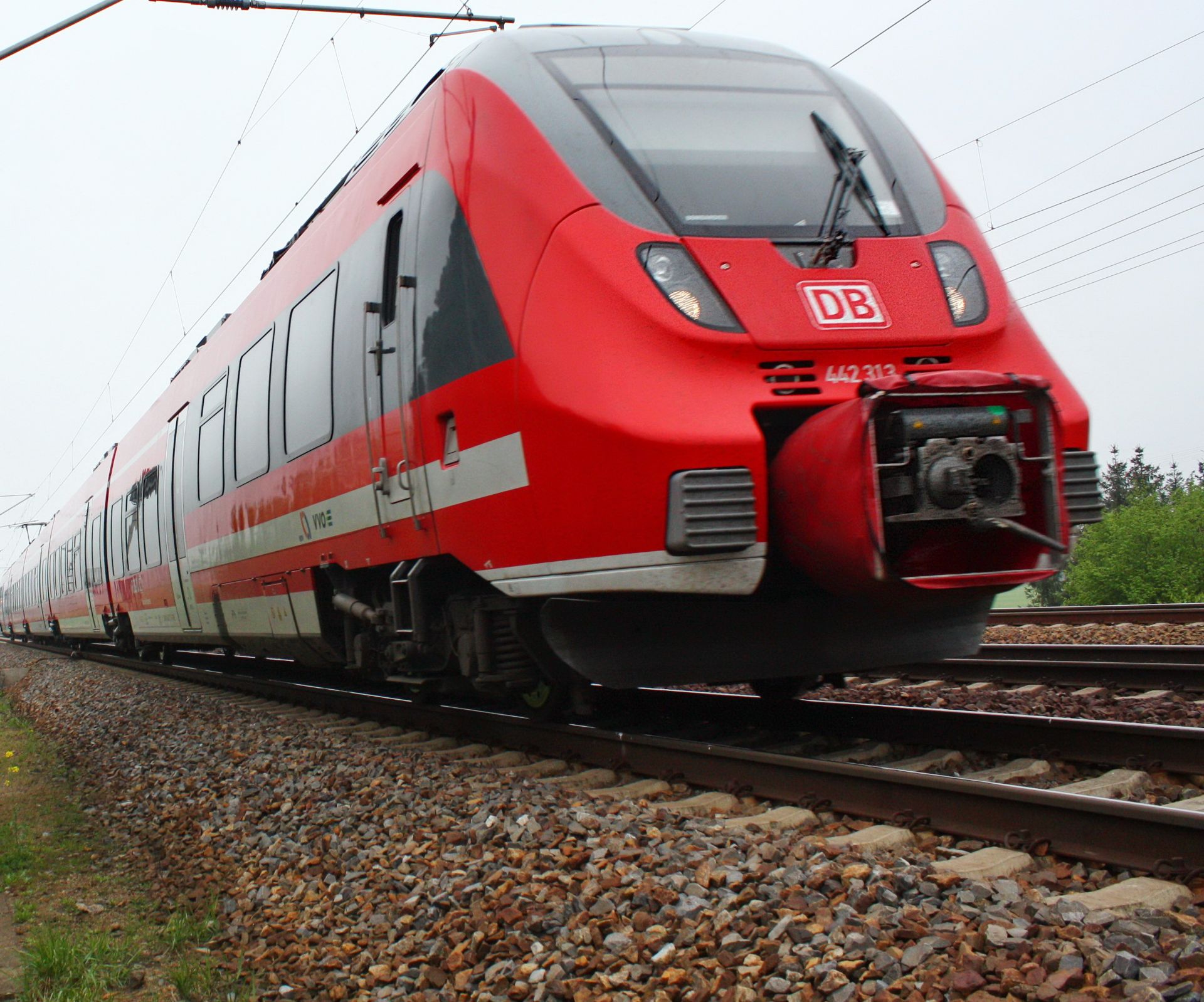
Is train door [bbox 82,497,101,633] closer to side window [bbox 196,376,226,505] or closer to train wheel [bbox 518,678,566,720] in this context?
side window [bbox 196,376,226,505]

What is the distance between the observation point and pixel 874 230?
4.39 m

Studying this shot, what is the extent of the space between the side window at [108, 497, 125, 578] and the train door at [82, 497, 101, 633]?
58.9 inches

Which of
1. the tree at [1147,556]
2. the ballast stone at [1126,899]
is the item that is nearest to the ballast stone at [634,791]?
the ballast stone at [1126,899]

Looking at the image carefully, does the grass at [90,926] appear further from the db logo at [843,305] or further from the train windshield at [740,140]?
the train windshield at [740,140]

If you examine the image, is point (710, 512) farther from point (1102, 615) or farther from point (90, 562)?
point (90, 562)

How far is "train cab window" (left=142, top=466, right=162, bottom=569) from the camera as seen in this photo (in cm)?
1223

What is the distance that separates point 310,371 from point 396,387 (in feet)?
5.23

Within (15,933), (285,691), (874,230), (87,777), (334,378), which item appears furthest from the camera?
(285,691)

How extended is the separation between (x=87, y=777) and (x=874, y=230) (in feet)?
20.5

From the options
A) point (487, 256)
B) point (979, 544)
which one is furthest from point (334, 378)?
point (979, 544)

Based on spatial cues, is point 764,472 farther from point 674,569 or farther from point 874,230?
point 874,230

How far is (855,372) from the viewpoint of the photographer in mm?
4023

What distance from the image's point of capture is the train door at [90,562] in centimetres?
1813

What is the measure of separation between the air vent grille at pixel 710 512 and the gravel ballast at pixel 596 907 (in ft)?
3.04
